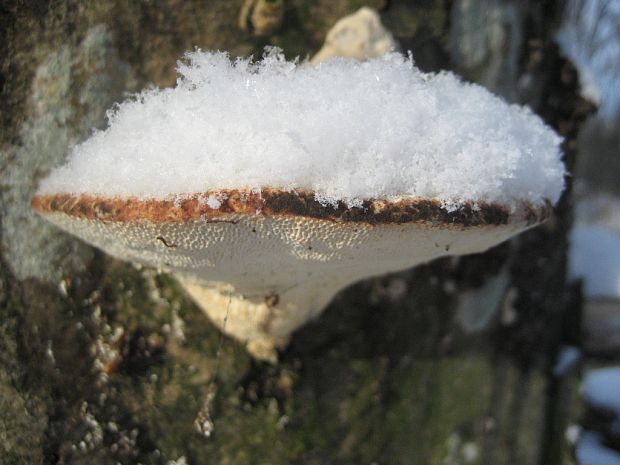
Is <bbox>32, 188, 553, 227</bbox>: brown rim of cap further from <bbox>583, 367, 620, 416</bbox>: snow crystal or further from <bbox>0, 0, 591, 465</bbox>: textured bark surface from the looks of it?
<bbox>583, 367, 620, 416</bbox>: snow crystal

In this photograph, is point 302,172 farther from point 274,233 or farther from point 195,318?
point 195,318

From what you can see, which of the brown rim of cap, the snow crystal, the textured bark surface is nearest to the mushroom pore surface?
the brown rim of cap

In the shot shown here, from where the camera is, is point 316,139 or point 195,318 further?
point 195,318

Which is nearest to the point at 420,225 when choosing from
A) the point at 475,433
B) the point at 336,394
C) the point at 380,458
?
the point at 336,394

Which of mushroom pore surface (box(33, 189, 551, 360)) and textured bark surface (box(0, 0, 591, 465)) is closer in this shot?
mushroom pore surface (box(33, 189, 551, 360))

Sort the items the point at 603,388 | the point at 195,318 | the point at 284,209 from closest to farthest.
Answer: the point at 284,209
the point at 195,318
the point at 603,388

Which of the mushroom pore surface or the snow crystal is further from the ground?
the mushroom pore surface

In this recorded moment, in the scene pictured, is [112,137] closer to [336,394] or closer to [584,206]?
[336,394]

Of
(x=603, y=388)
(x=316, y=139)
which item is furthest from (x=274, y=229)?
(x=603, y=388)
